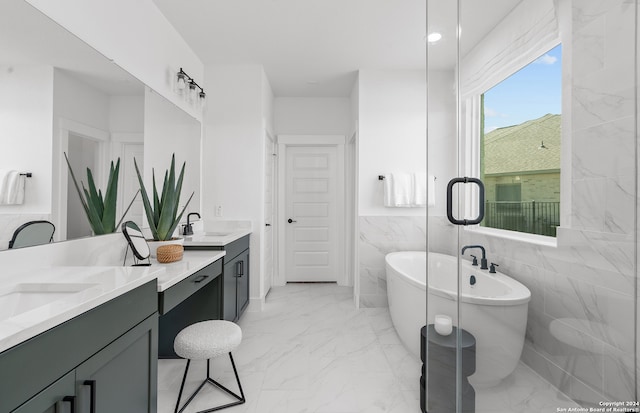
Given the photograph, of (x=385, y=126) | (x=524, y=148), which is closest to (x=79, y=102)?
(x=524, y=148)

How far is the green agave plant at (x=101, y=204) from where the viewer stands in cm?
161

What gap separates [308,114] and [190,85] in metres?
1.75

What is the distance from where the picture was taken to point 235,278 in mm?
2676

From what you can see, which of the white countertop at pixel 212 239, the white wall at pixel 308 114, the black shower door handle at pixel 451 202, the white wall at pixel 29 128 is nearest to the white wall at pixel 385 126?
the white wall at pixel 308 114

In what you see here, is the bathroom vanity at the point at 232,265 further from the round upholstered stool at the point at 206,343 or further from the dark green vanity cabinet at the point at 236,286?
the round upholstered stool at the point at 206,343

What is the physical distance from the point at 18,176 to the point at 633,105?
189 cm

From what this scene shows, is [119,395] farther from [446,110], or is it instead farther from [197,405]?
[446,110]

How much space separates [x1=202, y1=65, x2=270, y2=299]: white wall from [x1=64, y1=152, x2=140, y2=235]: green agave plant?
1.43 meters

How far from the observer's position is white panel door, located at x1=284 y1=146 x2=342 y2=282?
4359 mm

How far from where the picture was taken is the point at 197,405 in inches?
67.2

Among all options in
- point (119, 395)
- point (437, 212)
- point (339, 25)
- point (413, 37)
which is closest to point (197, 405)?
point (119, 395)

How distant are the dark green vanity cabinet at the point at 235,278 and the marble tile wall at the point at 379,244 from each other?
1.24 m

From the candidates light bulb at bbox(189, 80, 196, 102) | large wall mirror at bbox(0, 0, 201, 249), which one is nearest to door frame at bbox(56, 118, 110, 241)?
large wall mirror at bbox(0, 0, 201, 249)

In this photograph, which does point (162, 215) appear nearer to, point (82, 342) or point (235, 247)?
point (235, 247)
